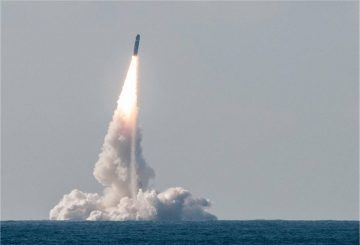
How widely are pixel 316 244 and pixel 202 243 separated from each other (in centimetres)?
1470

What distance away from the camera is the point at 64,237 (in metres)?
195

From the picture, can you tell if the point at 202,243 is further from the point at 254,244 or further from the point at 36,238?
the point at 36,238

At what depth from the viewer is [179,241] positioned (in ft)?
608

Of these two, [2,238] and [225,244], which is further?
[2,238]

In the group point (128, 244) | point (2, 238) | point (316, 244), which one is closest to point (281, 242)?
point (316, 244)

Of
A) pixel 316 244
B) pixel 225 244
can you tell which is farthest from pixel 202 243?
pixel 316 244

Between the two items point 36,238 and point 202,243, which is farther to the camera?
point 36,238

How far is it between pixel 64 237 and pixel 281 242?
27.5 metres

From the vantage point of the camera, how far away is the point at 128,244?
179 meters

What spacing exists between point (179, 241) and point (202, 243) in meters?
3.61

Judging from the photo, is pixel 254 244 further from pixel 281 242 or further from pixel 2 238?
pixel 2 238

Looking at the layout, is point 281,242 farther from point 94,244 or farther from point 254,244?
point 94,244

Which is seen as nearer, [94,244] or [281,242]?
[94,244]

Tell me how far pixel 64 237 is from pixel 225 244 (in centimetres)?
2326
